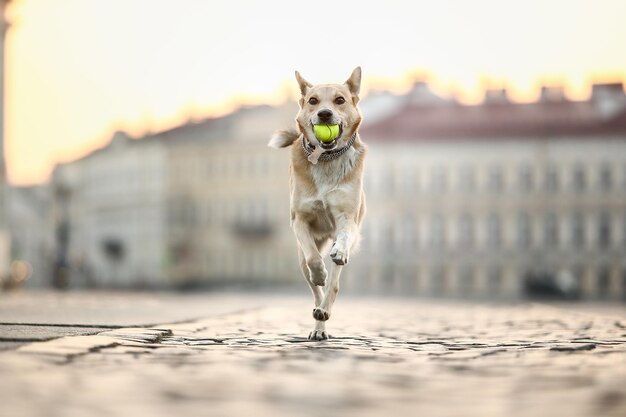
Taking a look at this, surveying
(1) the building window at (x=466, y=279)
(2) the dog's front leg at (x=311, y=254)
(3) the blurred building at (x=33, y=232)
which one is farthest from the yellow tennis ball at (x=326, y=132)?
(3) the blurred building at (x=33, y=232)

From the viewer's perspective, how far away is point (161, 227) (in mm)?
101750

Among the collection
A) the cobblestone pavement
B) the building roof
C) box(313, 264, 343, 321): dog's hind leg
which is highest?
the building roof

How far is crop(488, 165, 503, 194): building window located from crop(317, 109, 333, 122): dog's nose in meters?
71.4

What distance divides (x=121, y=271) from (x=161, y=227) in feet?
30.4

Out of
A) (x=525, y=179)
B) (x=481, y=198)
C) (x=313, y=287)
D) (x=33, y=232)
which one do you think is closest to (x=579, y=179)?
(x=525, y=179)

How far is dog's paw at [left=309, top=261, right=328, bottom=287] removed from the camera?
10.4 metres

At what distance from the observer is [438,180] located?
8244 centimetres

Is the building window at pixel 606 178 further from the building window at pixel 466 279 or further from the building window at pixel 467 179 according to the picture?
the building window at pixel 466 279

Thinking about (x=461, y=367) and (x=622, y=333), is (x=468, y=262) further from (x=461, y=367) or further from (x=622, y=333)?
(x=461, y=367)

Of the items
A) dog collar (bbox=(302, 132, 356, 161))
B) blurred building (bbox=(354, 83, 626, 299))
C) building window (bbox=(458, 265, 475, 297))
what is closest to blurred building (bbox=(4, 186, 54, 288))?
blurred building (bbox=(354, 83, 626, 299))

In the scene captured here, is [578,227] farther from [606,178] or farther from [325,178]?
[325,178]

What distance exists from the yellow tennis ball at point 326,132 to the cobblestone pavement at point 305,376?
1.67 m

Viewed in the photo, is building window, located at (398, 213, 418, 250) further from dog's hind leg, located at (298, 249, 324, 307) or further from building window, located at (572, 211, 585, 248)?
dog's hind leg, located at (298, 249, 324, 307)

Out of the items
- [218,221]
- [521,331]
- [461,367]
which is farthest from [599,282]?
[461,367]
